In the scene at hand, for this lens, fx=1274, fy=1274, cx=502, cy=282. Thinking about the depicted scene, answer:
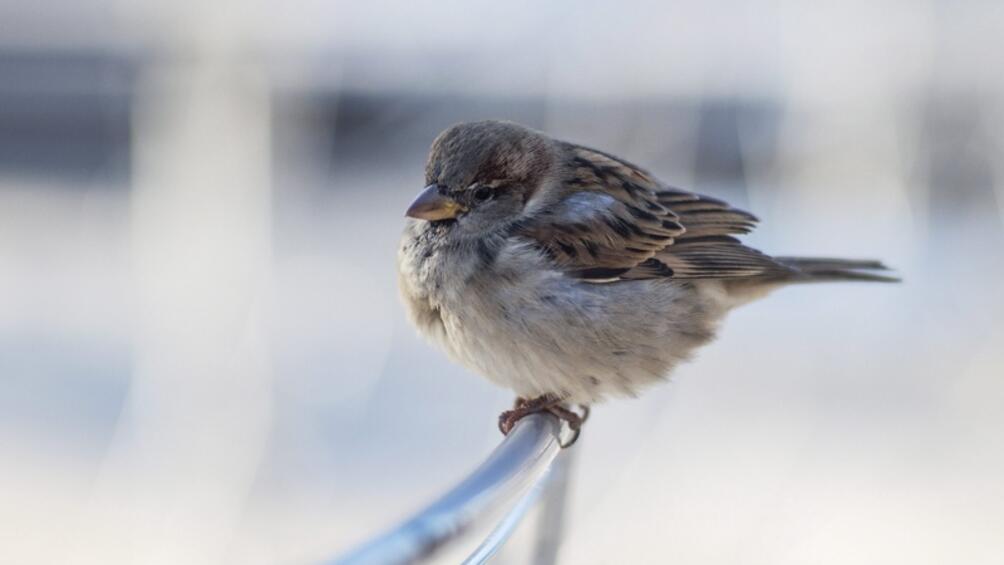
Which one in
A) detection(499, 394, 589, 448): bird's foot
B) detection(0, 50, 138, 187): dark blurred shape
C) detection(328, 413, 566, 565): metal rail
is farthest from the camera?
detection(0, 50, 138, 187): dark blurred shape

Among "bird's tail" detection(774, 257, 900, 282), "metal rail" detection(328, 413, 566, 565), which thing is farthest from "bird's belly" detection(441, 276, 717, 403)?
"metal rail" detection(328, 413, 566, 565)

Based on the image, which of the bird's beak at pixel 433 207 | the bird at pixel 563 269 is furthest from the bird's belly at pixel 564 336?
the bird's beak at pixel 433 207

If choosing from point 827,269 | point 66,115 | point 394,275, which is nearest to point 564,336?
point 827,269

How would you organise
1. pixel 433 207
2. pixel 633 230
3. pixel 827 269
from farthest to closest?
pixel 827 269, pixel 633 230, pixel 433 207

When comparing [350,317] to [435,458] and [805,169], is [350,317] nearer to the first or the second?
[435,458]

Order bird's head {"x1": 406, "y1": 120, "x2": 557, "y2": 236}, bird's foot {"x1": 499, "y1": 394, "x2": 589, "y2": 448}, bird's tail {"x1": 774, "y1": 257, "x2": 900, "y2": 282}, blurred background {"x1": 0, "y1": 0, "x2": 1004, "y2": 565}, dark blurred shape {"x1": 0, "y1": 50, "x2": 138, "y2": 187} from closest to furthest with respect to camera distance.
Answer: bird's foot {"x1": 499, "y1": 394, "x2": 589, "y2": 448}, bird's head {"x1": 406, "y1": 120, "x2": 557, "y2": 236}, bird's tail {"x1": 774, "y1": 257, "x2": 900, "y2": 282}, blurred background {"x1": 0, "y1": 0, "x2": 1004, "y2": 565}, dark blurred shape {"x1": 0, "y1": 50, "x2": 138, "y2": 187}

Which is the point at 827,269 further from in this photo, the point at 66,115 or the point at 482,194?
the point at 66,115

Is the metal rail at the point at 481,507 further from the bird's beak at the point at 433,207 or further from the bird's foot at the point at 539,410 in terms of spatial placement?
the bird's beak at the point at 433,207

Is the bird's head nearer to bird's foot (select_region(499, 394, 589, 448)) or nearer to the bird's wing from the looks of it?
the bird's wing
